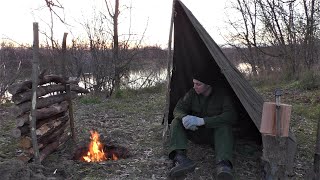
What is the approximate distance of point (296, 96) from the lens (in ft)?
32.0

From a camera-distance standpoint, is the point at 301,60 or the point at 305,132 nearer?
the point at 305,132

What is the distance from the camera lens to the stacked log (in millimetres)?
4305

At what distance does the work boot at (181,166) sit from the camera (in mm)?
4183

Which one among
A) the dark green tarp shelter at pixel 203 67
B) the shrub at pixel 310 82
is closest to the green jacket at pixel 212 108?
the dark green tarp shelter at pixel 203 67

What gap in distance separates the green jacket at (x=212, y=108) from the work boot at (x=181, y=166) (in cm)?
51

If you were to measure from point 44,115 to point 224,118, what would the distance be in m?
2.35

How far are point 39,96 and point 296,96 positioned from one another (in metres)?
7.32

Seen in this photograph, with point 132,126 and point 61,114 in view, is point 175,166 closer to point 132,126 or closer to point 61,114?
point 61,114

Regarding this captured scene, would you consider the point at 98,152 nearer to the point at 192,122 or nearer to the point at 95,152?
the point at 95,152

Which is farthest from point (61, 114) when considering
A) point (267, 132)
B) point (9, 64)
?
point (9, 64)

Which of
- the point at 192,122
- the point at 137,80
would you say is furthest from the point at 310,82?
the point at 192,122

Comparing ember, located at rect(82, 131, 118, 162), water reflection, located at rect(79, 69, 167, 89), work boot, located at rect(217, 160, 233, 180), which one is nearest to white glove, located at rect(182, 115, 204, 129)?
work boot, located at rect(217, 160, 233, 180)

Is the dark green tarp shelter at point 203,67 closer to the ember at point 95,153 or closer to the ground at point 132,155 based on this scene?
the ground at point 132,155

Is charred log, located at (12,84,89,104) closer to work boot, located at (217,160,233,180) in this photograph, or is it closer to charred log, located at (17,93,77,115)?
charred log, located at (17,93,77,115)
